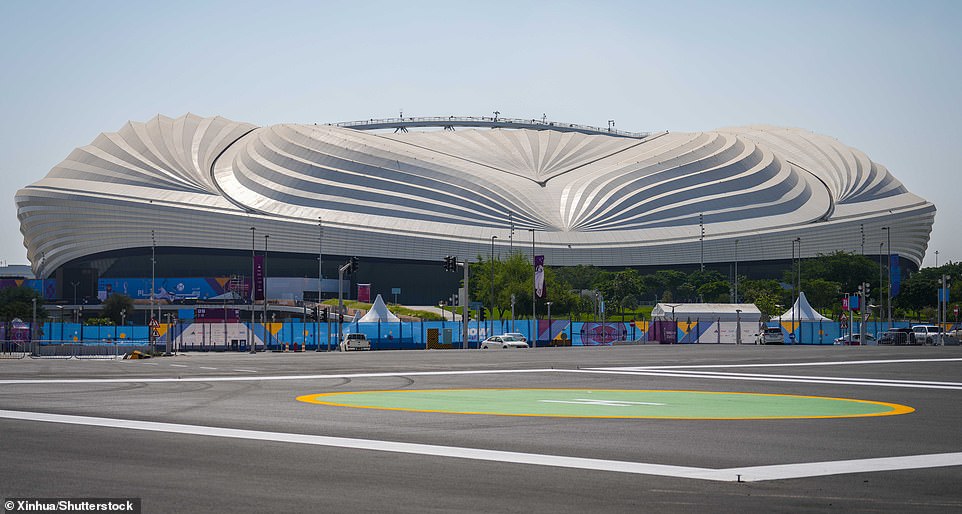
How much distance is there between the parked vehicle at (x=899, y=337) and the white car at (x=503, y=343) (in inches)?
991

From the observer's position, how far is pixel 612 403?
75.3 ft

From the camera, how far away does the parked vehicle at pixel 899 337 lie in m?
74.6

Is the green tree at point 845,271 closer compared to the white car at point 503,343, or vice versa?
the white car at point 503,343

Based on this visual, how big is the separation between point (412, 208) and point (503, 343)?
87905 millimetres

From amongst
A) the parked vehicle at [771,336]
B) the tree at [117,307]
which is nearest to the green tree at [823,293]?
the parked vehicle at [771,336]

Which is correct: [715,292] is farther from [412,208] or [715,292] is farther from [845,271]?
[412,208]

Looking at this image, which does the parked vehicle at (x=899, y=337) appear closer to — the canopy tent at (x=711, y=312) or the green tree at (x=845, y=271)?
the canopy tent at (x=711, y=312)

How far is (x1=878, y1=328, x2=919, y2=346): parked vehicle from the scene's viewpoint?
74.6 metres

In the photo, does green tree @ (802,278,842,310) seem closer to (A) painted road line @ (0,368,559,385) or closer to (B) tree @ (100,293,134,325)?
(B) tree @ (100,293,134,325)

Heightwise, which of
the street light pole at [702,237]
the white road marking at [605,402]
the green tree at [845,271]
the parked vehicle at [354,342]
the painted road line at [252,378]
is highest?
the street light pole at [702,237]

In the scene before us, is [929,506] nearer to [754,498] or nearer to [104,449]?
[754,498]

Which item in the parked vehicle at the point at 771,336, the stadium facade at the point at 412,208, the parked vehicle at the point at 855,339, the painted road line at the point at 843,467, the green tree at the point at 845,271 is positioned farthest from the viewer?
the stadium facade at the point at 412,208

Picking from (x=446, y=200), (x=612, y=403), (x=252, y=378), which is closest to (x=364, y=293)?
(x=446, y=200)

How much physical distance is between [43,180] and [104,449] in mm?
157667
